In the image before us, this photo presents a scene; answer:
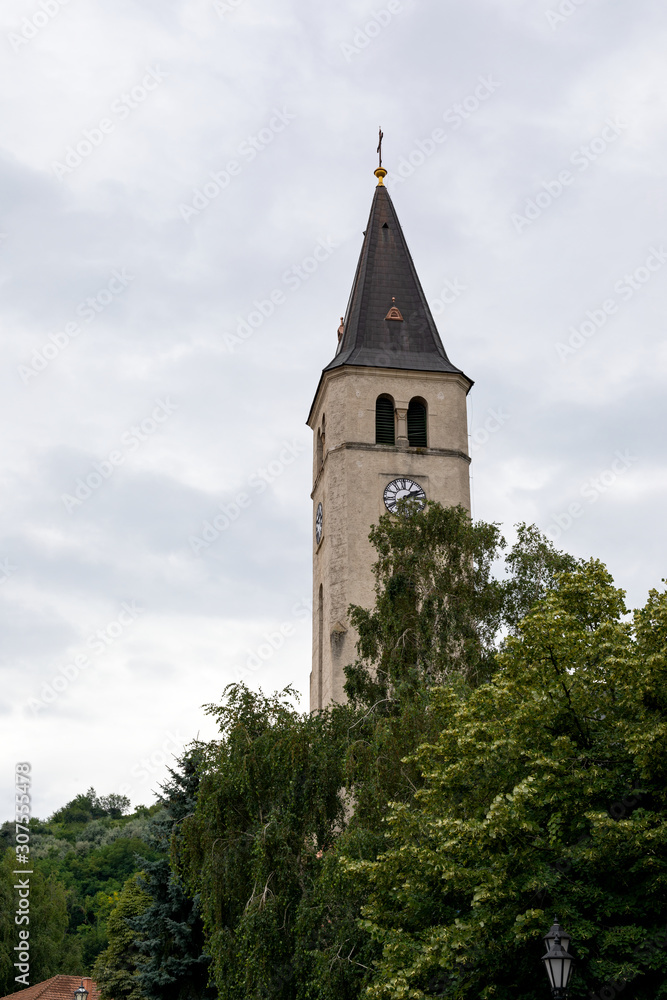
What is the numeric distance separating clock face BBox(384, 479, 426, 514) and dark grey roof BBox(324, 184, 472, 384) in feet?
15.6

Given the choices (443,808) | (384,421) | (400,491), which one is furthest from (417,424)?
(443,808)

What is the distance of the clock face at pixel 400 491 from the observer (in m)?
39.5

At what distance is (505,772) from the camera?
16.9 metres

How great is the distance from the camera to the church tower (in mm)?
38156

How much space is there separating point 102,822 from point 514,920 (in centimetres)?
9815

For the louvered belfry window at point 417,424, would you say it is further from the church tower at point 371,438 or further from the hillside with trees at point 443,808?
the hillside with trees at point 443,808

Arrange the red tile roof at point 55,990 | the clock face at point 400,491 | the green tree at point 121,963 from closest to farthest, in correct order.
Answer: the green tree at point 121,963
the clock face at point 400,491
the red tile roof at point 55,990

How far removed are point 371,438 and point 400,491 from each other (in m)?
2.37

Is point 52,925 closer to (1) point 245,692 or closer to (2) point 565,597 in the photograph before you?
(1) point 245,692

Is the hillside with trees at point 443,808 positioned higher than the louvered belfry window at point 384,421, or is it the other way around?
the louvered belfry window at point 384,421

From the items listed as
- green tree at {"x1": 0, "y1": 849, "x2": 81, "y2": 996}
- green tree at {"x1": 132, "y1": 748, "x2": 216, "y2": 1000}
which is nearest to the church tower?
green tree at {"x1": 132, "y1": 748, "x2": 216, "y2": 1000}

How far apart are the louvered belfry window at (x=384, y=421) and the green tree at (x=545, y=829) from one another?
23.5 m

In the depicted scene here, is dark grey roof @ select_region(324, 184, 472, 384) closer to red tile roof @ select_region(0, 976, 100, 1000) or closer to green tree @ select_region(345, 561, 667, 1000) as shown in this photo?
red tile roof @ select_region(0, 976, 100, 1000)

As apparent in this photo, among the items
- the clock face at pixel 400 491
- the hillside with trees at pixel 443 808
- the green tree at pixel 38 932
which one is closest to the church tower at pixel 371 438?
the clock face at pixel 400 491
